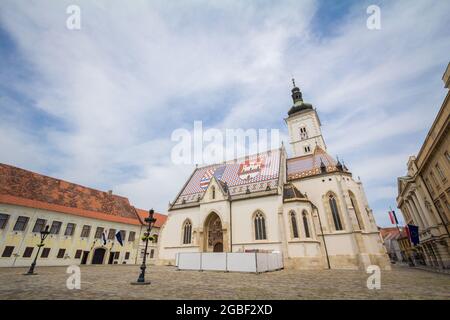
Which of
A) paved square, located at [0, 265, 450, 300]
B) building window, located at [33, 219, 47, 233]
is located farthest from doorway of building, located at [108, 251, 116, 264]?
paved square, located at [0, 265, 450, 300]

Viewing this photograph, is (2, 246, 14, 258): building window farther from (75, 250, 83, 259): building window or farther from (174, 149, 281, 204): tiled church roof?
(174, 149, 281, 204): tiled church roof

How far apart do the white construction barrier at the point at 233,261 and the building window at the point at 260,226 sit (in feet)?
11.3

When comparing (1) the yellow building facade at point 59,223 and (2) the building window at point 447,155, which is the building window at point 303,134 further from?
(1) the yellow building facade at point 59,223

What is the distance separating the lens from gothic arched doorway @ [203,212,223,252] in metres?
27.4

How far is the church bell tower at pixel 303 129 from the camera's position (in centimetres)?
3731

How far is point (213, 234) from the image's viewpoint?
28125mm

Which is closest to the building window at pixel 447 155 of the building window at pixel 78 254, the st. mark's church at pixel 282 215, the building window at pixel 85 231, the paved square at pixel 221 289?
the st. mark's church at pixel 282 215

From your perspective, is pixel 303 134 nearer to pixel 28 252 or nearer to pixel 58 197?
pixel 58 197

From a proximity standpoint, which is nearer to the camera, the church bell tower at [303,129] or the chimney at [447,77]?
the chimney at [447,77]

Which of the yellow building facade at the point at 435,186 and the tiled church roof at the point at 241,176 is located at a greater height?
the tiled church roof at the point at 241,176

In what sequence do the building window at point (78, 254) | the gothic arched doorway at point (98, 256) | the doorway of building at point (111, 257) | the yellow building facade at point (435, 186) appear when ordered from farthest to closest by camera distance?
the doorway of building at point (111, 257) < the gothic arched doorway at point (98, 256) < the building window at point (78, 254) < the yellow building facade at point (435, 186)

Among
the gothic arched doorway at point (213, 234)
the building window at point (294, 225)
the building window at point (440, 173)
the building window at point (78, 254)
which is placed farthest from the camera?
the building window at point (78, 254)
